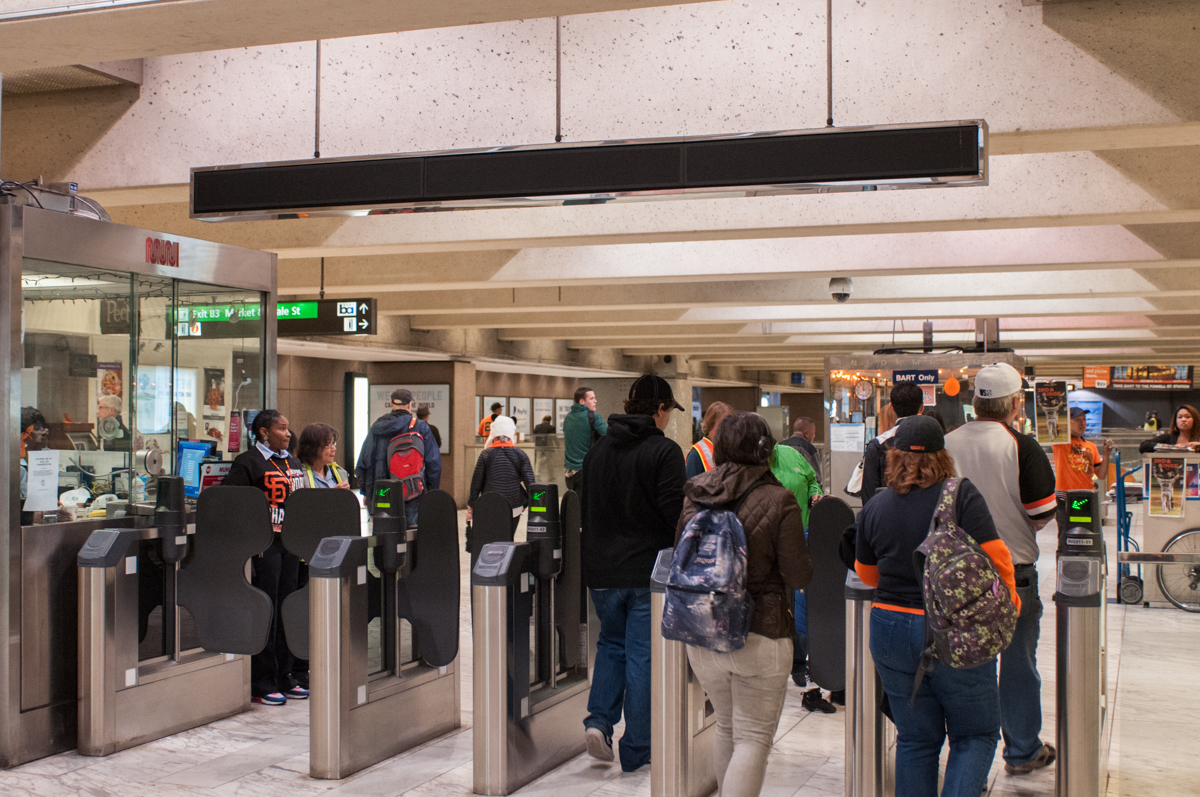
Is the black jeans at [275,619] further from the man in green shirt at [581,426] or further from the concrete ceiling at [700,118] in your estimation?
the man in green shirt at [581,426]

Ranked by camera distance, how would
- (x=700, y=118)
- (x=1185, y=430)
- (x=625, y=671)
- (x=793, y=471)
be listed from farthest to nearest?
(x=1185, y=430) < (x=793, y=471) < (x=700, y=118) < (x=625, y=671)

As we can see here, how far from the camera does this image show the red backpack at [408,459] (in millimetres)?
8094

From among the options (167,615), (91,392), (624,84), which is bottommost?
(167,615)

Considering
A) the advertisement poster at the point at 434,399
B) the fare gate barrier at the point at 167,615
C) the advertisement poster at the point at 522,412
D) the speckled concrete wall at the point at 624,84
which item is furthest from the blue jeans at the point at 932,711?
the advertisement poster at the point at 522,412

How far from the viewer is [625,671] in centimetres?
409

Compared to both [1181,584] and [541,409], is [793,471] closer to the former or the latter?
[1181,584]

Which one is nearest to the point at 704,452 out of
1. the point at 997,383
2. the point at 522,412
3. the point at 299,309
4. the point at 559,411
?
the point at 997,383

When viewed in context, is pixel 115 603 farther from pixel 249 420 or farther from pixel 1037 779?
pixel 1037 779

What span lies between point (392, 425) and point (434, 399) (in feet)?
25.2

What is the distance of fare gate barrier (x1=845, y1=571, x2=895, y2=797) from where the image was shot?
3.35m

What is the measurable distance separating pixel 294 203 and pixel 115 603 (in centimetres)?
184

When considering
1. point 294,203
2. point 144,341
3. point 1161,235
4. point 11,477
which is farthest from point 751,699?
point 1161,235

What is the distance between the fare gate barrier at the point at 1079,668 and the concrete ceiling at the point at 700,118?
1.98 m

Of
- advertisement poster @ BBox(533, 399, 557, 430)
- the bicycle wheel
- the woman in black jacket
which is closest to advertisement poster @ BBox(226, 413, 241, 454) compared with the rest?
the woman in black jacket
